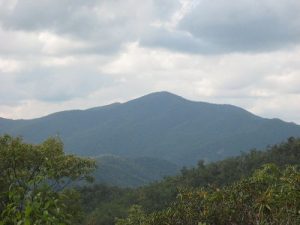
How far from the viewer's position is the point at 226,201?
16.1m

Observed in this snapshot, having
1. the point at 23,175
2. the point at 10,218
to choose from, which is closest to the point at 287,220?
the point at 10,218

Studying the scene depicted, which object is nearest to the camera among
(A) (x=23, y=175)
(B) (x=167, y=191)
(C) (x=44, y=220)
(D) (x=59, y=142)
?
(C) (x=44, y=220)

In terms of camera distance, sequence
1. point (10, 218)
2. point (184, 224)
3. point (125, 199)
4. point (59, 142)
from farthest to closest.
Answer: point (125, 199), point (59, 142), point (184, 224), point (10, 218)

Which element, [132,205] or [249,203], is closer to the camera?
[249,203]

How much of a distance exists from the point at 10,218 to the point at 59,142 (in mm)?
25409

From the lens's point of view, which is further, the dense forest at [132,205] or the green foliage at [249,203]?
the green foliage at [249,203]

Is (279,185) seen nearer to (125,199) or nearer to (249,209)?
(249,209)

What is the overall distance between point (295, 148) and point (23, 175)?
9288 cm

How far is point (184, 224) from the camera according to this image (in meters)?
17.2

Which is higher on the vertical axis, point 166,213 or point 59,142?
point 59,142

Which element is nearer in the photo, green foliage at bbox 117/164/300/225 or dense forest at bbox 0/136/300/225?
dense forest at bbox 0/136/300/225

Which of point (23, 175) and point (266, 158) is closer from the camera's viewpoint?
point (23, 175)

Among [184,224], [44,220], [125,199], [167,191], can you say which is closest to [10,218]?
[44,220]

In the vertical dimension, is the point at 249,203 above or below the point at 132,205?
above
